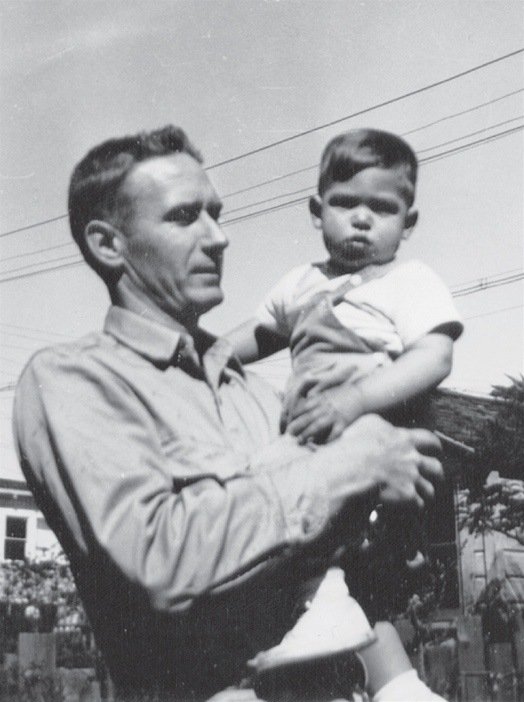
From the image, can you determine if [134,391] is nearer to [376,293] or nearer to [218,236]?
[218,236]

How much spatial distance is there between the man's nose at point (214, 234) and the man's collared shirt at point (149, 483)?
21 centimetres

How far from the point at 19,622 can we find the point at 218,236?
7.76 meters

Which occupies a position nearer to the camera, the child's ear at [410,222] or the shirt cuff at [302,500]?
the shirt cuff at [302,500]

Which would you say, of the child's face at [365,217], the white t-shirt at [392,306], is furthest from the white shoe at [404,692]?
the child's face at [365,217]

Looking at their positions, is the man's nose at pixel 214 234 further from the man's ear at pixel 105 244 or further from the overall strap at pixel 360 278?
the overall strap at pixel 360 278

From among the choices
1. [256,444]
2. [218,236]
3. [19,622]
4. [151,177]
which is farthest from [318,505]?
[19,622]

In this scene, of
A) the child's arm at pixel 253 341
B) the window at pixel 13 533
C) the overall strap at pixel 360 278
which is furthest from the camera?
the window at pixel 13 533

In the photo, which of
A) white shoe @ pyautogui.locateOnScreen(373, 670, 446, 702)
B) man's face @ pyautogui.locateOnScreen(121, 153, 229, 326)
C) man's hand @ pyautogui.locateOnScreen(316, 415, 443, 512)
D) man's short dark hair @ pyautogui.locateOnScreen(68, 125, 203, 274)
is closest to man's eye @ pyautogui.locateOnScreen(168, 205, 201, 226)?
man's face @ pyautogui.locateOnScreen(121, 153, 229, 326)

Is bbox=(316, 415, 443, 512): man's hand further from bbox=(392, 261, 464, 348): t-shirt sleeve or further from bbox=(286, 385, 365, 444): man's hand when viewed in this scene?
bbox=(392, 261, 464, 348): t-shirt sleeve

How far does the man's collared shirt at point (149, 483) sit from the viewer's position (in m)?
1.70

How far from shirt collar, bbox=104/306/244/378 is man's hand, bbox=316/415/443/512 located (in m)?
0.38

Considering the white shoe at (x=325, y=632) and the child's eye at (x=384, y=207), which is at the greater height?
the child's eye at (x=384, y=207)

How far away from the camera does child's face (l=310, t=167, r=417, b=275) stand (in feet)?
8.55

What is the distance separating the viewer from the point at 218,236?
7.06ft
